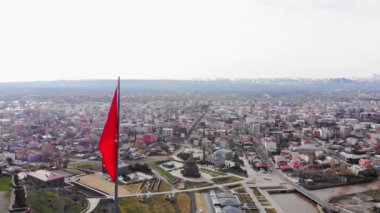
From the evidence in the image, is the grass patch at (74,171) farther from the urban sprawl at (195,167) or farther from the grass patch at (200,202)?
the grass patch at (200,202)

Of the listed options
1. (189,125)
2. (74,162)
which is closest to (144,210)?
(74,162)

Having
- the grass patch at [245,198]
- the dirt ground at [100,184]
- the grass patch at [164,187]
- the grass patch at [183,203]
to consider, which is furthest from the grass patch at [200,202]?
the dirt ground at [100,184]

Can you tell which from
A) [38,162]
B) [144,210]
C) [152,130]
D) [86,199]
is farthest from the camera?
[152,130]

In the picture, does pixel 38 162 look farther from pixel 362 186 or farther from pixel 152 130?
pixel 362 186

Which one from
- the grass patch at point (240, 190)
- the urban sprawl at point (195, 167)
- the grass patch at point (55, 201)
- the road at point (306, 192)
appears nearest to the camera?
the grass patch at point (55, 201)

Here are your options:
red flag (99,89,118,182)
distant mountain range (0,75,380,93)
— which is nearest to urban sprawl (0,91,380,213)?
red flag (99,89,118,182)
